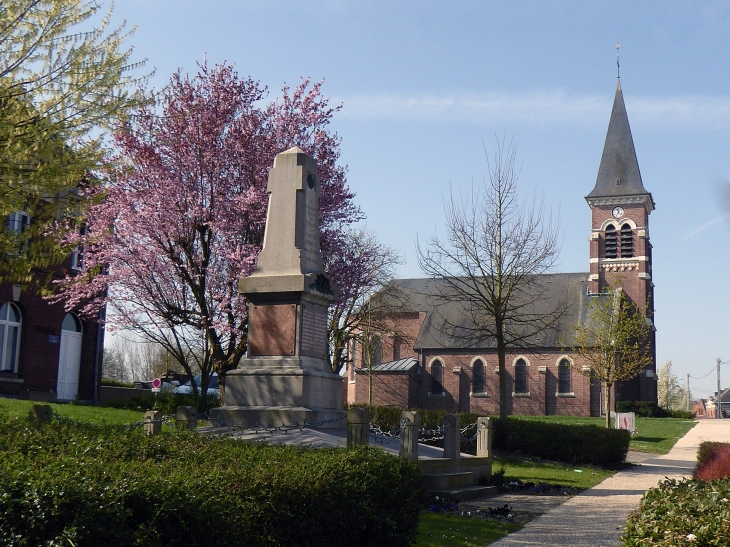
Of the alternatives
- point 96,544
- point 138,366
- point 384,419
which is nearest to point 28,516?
point 96,544

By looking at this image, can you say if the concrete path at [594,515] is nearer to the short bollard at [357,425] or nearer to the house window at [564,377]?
the short bollard at [357,425]

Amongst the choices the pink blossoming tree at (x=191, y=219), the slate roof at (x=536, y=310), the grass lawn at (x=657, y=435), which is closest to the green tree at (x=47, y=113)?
the pink blossoming tree at (x=191, y=219)

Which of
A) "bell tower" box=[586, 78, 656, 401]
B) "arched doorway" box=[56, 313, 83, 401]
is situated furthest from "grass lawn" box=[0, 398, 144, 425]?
"bell tower" box=[586, 78, 656, 401]

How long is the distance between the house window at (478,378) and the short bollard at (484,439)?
4115 cm

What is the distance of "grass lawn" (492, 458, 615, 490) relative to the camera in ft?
55.2

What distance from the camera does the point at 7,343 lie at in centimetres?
2494

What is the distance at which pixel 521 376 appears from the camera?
183 ft

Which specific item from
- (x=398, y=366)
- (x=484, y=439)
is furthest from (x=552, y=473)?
(x=398, y=366)

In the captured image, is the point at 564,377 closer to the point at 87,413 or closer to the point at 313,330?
the point at 87,413

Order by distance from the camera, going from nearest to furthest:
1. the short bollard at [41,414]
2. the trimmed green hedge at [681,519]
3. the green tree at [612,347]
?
the trimmed green hedge at [681,519] < the short bollard at [41,414] < the green tree at [612,347]

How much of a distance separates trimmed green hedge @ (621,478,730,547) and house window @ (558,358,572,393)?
162 ft

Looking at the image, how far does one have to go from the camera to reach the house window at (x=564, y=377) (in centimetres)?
5428

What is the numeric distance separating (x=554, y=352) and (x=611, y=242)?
9.66 metres

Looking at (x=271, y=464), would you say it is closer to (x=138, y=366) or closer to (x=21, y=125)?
(x=21, y=125)
